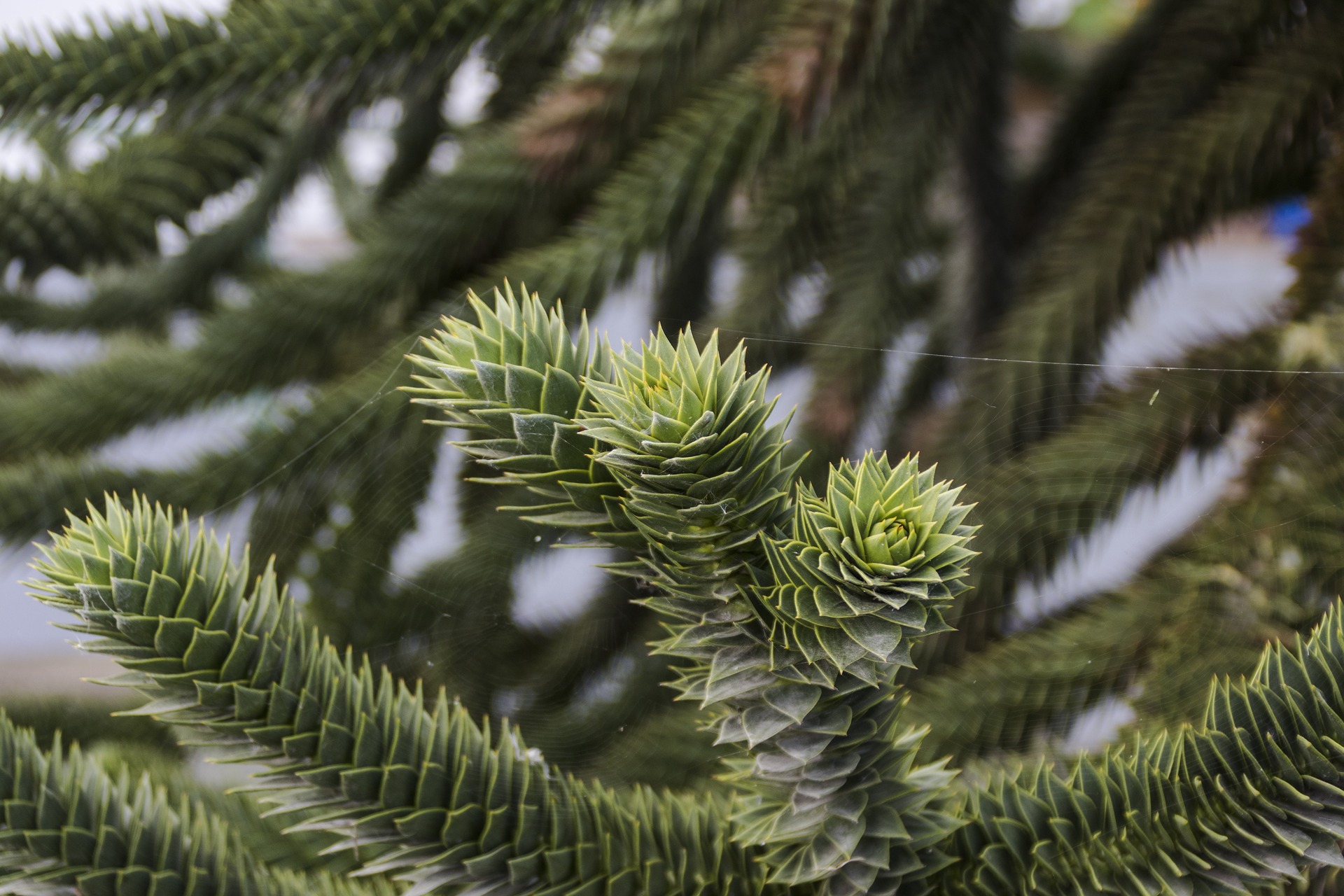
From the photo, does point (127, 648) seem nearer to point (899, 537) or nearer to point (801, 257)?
point (899, 537)

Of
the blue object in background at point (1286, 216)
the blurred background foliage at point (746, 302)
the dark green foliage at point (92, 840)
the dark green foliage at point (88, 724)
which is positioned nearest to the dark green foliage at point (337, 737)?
the dark green foliage at point (92, 840)

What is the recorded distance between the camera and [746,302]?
1410 millimetres

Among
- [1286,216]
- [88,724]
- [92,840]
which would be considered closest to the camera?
[92,840]

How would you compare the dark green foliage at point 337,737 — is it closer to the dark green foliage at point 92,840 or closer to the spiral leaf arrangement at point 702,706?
the spiral leaf arrangement at point 702,706

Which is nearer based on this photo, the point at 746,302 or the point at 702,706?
the point at 702,706

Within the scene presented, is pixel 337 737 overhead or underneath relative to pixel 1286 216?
underneath

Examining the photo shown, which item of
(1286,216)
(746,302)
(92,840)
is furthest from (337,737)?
(1286,216)

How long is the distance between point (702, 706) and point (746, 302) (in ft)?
3.27

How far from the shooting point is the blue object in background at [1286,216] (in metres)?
1.47

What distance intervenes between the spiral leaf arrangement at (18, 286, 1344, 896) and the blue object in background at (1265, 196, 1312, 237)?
77 cm

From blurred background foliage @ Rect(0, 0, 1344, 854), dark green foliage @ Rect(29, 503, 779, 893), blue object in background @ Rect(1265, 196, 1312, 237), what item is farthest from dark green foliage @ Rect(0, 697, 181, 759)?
blue object in background @ Rect(1265, 196, 1312, 237)

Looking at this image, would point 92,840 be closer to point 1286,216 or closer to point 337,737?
point 337,737

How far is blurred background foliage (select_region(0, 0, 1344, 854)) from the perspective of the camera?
0.87 meters

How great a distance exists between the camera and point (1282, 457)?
0.80m
